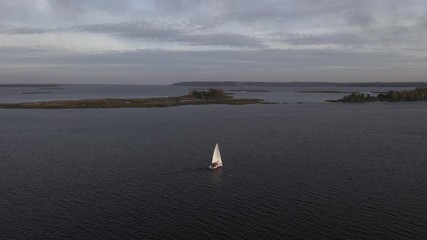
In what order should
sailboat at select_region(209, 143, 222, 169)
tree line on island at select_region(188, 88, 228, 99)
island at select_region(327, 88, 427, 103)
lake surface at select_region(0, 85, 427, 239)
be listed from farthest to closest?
tree line on island at select_region(188, 88, 228, 99)
island at select_region(327, 88, 427, 103)
sailboat at select_region(209, 143, 222, 169)
lake surface at select_region(0, 85, 427, 239)

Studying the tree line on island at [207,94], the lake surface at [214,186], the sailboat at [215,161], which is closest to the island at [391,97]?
the tree line on island at [207,94]

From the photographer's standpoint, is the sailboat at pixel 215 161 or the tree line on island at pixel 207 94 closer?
→ the sailboat at pixel 215 161

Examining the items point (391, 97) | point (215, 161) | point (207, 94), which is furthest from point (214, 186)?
point (391, 97)

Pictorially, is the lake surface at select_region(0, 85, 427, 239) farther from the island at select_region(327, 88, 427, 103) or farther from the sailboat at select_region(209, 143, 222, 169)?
the island at select_region(327, 88, 427, 103)

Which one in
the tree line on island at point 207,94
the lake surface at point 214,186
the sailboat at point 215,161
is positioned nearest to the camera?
the lake surface at point 214,186

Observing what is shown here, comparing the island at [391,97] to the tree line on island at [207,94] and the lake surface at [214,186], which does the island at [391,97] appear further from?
the lake surface at [214,186]

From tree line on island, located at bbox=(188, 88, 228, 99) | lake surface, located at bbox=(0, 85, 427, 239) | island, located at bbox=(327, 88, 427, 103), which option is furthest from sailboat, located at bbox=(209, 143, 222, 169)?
island, located at bbox=(327, 88, 427, 103)

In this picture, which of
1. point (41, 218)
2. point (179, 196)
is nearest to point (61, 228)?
point (41, 218)

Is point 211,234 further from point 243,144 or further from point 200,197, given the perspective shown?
point 243,144
